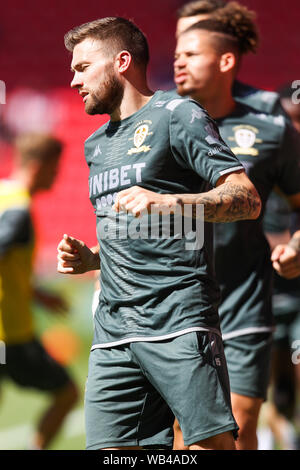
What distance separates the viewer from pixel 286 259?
360cm

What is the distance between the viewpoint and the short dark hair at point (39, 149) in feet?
18.0

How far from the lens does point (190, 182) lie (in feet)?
9.37

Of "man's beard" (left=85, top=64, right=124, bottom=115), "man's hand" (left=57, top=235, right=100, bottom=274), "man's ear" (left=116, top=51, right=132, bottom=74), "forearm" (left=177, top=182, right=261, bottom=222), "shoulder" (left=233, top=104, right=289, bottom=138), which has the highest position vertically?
"man's ear" (left=116, top=51, right=132, bottom=74)

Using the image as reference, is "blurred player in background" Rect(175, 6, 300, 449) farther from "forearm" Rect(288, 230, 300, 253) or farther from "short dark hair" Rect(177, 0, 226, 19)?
"short dark hair" Rect(177, 0, 226, 19)

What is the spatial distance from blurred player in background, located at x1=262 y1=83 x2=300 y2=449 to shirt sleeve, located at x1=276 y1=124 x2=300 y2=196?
58.5 inches

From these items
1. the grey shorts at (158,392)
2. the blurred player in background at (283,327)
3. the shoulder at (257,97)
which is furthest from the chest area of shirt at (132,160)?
the blurred player in background at (283,327)

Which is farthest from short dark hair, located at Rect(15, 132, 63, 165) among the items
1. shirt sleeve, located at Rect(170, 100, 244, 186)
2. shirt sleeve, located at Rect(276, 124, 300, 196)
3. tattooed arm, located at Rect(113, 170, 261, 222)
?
tattooed arm, located at Rect(113, 170, 261, 222)

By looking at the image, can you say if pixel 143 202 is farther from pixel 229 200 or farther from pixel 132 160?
pixel 132 160

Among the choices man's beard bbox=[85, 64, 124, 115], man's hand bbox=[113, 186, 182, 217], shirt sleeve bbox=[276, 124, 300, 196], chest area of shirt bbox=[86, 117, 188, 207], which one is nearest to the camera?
man's hand bbox=[113, 186, 182, 217]

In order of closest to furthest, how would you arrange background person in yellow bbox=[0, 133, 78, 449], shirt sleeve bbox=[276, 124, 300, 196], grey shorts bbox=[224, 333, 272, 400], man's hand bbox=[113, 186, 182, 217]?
man's hand bbox=[113, 186, 182, 217] → grey shorts bbox=[224, 333, 272, 400] → shirt sleeve bbox=[276, 124, 300, 196] → background person in yellow bbox=[0, 133, 78, 449]

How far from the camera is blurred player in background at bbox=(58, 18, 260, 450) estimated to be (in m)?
2.67

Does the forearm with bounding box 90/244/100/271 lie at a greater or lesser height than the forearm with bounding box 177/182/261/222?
lesser

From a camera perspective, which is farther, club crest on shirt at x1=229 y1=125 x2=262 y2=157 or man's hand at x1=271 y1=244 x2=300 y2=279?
club crest on shirt at x1=229 y1=125 x2=262 y2=157
